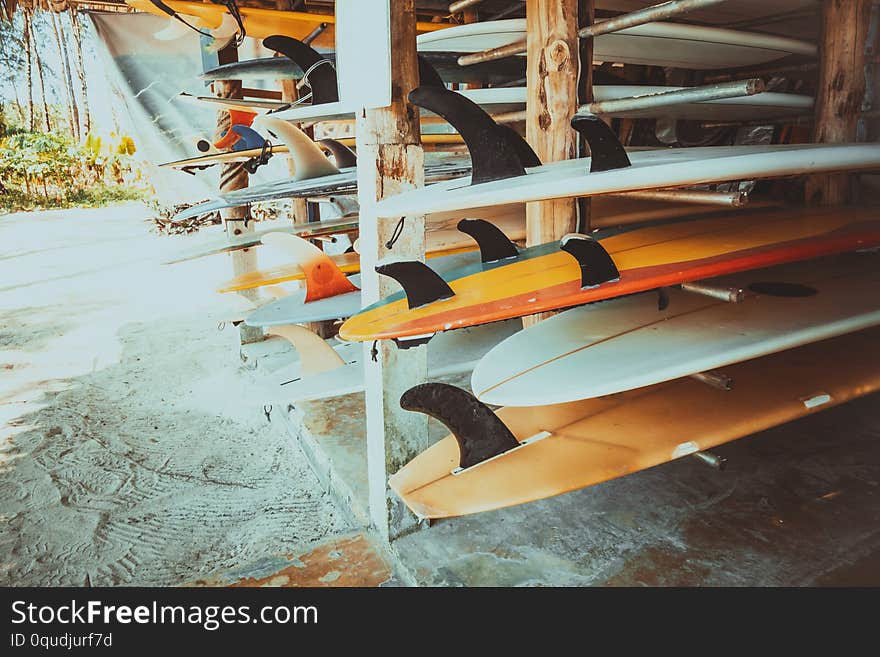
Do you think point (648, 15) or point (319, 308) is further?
point (319, 308)

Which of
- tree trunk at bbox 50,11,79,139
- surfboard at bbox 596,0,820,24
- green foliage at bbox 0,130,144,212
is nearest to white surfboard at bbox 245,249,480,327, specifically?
surfboard at bbox 596,0,820,24

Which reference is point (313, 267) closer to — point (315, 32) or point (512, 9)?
point (315, 32)

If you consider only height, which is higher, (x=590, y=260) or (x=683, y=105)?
(x=683, y=105)

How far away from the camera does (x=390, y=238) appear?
178cm

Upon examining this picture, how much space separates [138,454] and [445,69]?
2226 mm

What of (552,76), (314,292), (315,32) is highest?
(315,32)

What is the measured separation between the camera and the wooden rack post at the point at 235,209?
3.83 meters

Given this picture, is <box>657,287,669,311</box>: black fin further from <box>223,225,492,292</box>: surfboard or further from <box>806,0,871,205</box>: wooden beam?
<box>806,0,871,205</box>: wooden beam

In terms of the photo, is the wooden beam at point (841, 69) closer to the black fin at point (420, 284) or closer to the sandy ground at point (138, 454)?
the black fin at point (420, 284)

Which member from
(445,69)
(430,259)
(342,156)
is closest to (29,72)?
(342,156)

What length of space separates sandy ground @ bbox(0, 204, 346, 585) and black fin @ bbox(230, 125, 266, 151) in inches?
28.9

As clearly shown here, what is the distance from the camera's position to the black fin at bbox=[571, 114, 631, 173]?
1.35m

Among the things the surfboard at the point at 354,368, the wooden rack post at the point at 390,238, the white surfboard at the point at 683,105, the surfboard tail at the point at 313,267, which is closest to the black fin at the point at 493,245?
the wooden rack post at the point at 390,238
